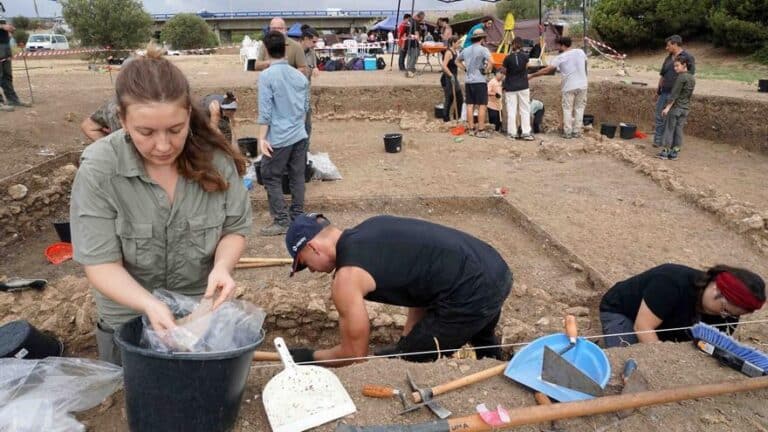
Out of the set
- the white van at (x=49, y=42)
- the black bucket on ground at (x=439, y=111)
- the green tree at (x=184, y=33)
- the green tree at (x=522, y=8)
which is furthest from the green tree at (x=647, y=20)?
the white van at (x=49, y=42)

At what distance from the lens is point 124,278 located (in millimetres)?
1729

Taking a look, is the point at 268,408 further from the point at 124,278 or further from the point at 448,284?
the point at 448,284

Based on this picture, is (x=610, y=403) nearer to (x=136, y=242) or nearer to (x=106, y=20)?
(x=136, y=242)

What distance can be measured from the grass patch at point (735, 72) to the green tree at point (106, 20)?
2608cm

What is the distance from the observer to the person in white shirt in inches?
388

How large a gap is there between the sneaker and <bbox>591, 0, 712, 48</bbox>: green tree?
20144 mm

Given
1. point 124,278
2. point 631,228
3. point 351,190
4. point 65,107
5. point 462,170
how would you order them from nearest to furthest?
point 124,278 → point 631,228 → point 351,190 → point 462,170 → point 65,107

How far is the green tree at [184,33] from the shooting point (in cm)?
3856

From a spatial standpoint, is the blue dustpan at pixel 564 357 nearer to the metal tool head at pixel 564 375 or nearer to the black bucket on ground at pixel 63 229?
the metal tool head at pixel 564 375

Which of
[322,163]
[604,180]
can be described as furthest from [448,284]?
[604,180]

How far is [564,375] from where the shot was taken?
2.19 meters

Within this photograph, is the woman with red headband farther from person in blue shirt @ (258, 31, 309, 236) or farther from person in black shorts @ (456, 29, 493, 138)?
person in black shorts @ (456, 29, 493, 138)

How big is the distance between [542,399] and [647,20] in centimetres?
2300

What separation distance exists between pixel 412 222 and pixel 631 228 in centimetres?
411
